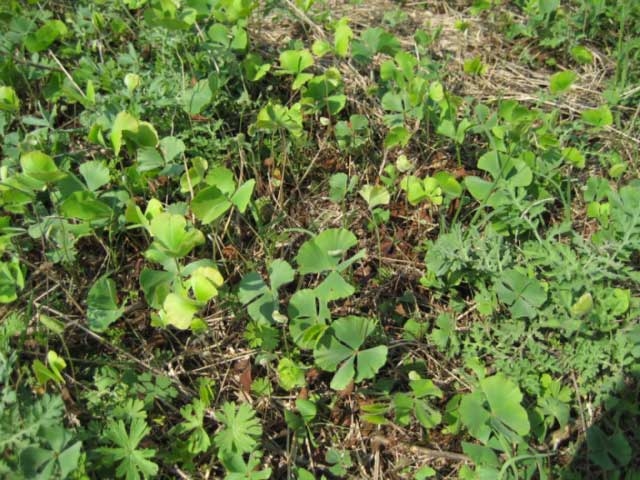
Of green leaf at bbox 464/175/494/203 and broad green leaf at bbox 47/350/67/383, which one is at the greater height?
green leaf at bbox 464/175/494/203

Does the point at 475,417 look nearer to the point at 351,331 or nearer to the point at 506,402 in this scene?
the point at 506,402

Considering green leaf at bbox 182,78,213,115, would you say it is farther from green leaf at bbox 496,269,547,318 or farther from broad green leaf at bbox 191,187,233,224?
green leaf at bbox 496,269,547,318

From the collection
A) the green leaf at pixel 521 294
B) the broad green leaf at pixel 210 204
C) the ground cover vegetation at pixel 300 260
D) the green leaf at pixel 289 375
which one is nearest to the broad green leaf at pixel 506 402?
the ground cover vegetation at pixel 300 260

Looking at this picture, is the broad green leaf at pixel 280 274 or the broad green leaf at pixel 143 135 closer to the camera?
the broad green leaf at pixel 280 274

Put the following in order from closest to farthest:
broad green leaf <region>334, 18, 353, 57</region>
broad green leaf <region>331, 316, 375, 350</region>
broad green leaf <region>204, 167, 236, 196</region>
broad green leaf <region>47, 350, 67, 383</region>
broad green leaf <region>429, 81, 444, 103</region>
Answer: broad green leaf <region>47, 350, 67, 383</region> < broad green leaf <region>331, 316, 375, 350</region> < broad green leaf <region>204, 167, 236, 196</region> < broad green leaf <region>429, 81, 444, 103</region> < broad green leaf <region>334, 18, 353, 57</region>

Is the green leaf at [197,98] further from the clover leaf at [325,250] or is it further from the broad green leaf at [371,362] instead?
the broad green leaf at [371,362]

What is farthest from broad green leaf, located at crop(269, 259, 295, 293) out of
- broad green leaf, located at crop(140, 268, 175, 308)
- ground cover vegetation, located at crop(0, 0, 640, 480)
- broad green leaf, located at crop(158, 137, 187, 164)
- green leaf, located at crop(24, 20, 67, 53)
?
green leaf, located at crop(24, 20, 67, 53)

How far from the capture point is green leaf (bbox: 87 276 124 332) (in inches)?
Answer: 72.2

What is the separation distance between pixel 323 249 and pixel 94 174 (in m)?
0.80

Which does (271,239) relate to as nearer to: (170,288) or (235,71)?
(170,288)

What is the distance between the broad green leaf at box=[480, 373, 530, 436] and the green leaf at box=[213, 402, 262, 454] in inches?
25.0

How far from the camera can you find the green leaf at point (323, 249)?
1876 millimetres

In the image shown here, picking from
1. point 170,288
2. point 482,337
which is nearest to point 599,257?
point 482,337

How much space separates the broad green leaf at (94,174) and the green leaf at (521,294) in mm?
1286
